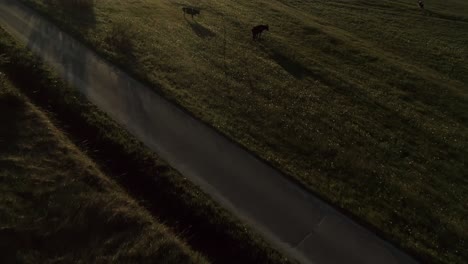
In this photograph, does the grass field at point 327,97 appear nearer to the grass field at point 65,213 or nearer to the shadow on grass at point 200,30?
the shadow on grass at point 200,30

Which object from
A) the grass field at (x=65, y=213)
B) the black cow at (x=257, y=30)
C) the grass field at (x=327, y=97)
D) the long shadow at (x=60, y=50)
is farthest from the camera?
the black cow at (x=257, y=30)

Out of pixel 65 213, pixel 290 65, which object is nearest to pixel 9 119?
pixel 65 213

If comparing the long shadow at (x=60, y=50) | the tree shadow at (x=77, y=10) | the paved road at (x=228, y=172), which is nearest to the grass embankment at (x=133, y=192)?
the paved road at (x=228, y=172)

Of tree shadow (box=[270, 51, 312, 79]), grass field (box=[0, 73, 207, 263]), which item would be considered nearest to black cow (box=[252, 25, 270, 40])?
tree shadow (box=[270, 51, 312, 79])

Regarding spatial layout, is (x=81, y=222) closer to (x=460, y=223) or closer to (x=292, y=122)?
(x=292, y=122)

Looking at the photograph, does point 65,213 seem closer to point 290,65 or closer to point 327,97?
point 327,97

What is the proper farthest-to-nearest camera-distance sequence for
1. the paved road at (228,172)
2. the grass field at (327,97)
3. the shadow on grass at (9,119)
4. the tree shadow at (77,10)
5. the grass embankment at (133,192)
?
the tree shadow at (77,10) → the grass field at (327,97) → the shadow on grass at (9,119) → the paved road at (228,172) → the grass embankment at (133,192)

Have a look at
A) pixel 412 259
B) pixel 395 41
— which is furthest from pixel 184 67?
pixel 395 41
